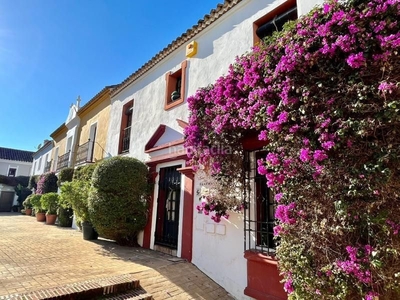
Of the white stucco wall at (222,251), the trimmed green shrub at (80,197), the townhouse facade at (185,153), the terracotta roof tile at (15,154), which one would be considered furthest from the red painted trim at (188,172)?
the terracotta roof tile at (15,154)

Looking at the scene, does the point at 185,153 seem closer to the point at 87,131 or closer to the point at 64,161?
the point at 87,131

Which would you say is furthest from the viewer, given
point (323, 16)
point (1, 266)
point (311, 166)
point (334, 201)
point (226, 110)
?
point (1, 266)

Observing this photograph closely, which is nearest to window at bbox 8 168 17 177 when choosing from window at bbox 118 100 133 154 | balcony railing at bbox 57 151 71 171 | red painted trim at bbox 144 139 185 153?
balcony railing at bbox 57 151 71 171

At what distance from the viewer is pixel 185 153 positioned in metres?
7.25

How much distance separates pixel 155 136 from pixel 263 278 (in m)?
6.12

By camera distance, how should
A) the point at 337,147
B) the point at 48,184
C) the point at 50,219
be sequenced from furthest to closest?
Answer: 1. the point at 48,184
2. the point at 50,219
3. the point at 337,147

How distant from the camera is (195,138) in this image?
225 inches

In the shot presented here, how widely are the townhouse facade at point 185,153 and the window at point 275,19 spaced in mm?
23

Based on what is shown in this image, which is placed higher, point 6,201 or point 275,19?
A: point 275,19

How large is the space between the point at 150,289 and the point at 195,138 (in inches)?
131

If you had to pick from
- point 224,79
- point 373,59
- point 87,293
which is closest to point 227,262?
point 87,293

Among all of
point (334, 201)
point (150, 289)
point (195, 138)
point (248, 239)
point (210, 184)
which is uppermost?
point (195, 138)

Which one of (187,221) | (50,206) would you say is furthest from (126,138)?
(50,206)

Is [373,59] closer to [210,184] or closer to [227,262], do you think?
[210,184]
